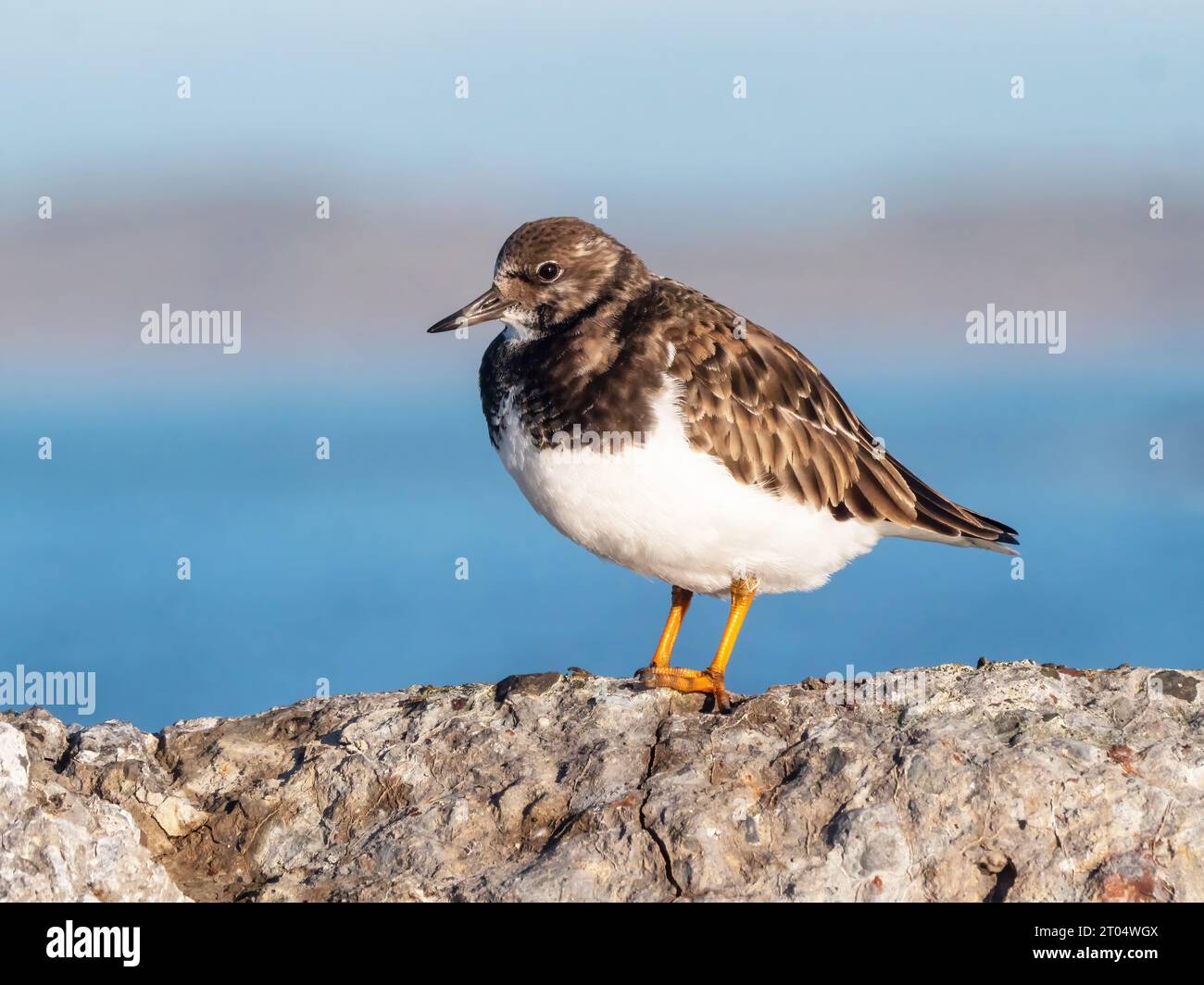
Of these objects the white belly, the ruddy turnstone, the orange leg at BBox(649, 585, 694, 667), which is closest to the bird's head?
the ruddy turnstone

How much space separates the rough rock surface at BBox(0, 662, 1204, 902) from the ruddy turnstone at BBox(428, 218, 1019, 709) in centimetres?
100

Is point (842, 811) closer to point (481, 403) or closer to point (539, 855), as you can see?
point (539, 855)

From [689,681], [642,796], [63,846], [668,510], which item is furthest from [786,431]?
[63,846]

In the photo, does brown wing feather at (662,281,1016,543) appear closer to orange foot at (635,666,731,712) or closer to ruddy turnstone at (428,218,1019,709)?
ruddy turnstone at (428,218,1019,709)

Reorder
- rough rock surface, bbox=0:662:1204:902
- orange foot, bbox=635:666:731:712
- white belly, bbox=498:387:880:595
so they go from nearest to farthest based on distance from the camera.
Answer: rough rock surface, bbox=0:662:1204:902
orange foot, bbox=635:666:731:712
white belly, bbox=498:387:880:595

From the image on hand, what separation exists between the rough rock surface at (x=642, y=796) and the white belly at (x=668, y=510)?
3.24 ft

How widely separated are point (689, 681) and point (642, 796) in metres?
1.36

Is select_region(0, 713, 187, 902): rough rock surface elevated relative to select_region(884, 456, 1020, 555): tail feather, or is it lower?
lower

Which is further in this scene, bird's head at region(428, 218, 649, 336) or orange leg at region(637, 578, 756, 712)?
bird's head at region(428, 218, 649, 336)

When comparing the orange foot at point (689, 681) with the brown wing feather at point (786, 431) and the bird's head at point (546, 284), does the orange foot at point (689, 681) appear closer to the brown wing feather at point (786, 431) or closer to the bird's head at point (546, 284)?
the brown wing feather at point (786, 431)

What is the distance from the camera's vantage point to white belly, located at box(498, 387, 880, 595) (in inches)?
334

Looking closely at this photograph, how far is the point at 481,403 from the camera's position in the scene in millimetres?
9461

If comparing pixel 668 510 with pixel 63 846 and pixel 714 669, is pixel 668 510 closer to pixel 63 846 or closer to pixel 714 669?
pixel 714 669

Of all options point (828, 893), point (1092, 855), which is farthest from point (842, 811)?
point (1092, 855)
